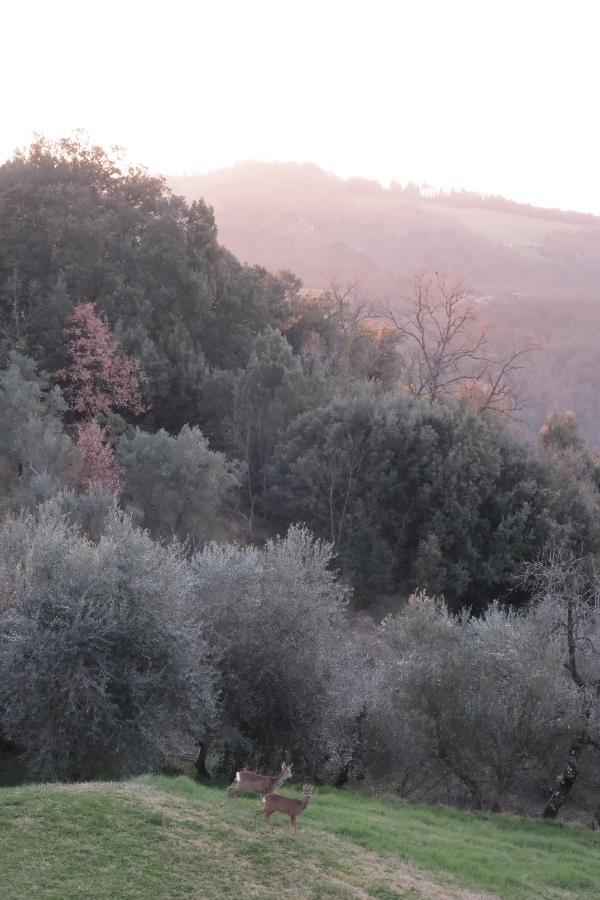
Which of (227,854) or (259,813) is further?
(259,813)

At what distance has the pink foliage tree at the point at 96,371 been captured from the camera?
→ 35656 millimetres

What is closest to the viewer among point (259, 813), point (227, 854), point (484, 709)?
point (227, 854)

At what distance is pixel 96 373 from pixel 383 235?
210 feet

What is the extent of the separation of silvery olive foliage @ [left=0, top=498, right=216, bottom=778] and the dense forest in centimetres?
4

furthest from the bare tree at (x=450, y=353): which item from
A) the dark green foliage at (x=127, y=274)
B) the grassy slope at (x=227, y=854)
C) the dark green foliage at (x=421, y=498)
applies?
the grassy slope at (x=227, y=854)

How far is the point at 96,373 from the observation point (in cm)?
3650

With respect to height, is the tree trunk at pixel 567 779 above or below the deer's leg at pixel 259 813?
below

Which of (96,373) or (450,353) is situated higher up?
(450,353)

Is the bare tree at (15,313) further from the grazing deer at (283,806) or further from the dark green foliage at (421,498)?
→ the grazing deer at (283,806)

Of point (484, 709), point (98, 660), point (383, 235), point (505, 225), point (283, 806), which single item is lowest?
point (484, 709)

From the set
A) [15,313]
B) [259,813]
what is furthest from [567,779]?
[15,313]

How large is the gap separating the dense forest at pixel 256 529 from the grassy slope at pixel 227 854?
252cm

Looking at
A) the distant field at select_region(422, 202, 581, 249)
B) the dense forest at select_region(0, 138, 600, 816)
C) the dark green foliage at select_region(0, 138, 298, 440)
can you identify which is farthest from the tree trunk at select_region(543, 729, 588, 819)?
the distant field at select_region(422, 202, 581, 249)

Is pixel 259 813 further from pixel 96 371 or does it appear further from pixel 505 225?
pixel 505 225
